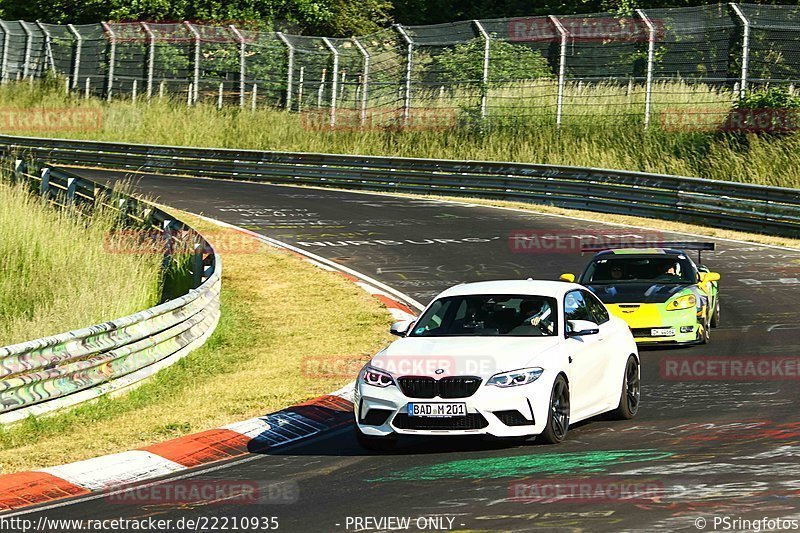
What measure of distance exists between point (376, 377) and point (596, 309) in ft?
8.87

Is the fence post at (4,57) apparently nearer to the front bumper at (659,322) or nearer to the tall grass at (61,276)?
the tall grass at (61,276)

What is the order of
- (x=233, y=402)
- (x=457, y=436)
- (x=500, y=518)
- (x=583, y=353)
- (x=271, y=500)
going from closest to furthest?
1. (x=500, y=518)
2. (x=271, y=500)
3. (x=457, y=436)
4. (x=583, y=353)
5. (x=233, y=402)

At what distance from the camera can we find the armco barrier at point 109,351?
11.5 meters

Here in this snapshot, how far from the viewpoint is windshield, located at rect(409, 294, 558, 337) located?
11.1m

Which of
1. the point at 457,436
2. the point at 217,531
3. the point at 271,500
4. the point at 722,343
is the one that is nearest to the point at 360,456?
the point at 457,436

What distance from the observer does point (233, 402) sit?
42.4 ft

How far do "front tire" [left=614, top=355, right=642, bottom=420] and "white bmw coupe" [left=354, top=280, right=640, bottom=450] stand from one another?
0.01 meters

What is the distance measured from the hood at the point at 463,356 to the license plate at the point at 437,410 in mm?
235

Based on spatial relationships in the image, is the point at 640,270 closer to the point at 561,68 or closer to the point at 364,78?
the point at 561,68

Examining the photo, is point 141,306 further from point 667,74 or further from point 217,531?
point 667,74

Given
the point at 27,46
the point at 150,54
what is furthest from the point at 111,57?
the point at 27,46

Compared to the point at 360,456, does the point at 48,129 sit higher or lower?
lower

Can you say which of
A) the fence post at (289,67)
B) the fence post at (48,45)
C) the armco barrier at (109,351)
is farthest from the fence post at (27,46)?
the armco barrier at (109,351)

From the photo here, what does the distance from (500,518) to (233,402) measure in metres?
5.65
